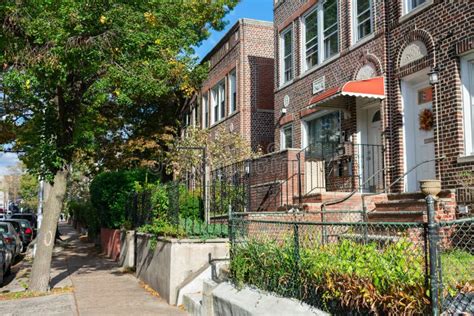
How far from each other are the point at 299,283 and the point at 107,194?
46.1 ft

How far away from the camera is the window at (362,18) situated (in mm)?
12992

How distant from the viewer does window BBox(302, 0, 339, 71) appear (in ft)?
48.0

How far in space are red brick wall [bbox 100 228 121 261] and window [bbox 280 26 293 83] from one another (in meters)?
7.93

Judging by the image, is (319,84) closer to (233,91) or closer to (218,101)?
(233,91)

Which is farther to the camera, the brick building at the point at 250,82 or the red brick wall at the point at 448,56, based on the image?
the brick building at the point at 250,82

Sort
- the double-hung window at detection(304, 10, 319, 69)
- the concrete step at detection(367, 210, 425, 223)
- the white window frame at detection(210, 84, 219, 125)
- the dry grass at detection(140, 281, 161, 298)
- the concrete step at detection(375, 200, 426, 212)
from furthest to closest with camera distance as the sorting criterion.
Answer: the white window frame at detection(210, 84, 219, 125)
the double-hung window at detection(304, 10, 319, 69)
the dry grass at detection(140, 281, 161, 298)
the concrete step at detection(375, 200, 426, 212)
the concrete step at detection(367, 210, 425, 223)

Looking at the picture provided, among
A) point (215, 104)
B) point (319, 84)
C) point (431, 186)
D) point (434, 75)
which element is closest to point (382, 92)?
point (434, 75)

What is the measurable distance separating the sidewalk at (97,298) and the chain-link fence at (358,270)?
2978 millimetres

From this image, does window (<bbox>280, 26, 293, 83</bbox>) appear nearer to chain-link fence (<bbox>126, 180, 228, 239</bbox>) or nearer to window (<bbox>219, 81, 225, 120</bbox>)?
chain-link fence (<bbox>126, 180, 228, 239</bbox>)

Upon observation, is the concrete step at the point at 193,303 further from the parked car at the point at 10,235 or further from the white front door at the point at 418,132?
the parked car at the point at 10,235

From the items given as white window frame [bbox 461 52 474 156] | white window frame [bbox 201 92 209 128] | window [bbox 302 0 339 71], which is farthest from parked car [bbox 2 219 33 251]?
white window frame [bbox 461 52 474 156]

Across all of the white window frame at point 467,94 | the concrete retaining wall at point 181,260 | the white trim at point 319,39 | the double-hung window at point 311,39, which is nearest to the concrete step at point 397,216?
the white window frame at point 467,94

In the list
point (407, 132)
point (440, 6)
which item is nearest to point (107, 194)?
point (407, 132)

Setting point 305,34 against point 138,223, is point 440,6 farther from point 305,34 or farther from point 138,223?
point 138,223
